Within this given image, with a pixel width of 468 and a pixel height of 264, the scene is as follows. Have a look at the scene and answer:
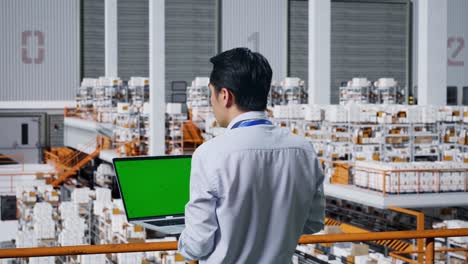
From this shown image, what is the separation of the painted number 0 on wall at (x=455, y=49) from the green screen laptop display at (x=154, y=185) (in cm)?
3592

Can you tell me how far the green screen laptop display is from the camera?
9.17ft

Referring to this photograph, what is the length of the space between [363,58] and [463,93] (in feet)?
16.6

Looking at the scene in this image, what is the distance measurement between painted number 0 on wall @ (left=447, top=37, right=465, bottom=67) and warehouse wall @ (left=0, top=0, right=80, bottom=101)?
58.3 feet

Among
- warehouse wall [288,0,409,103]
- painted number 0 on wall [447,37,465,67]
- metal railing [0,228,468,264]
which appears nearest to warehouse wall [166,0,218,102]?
warehouse wall [288,0,409,103]

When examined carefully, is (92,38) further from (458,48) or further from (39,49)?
(458,48)

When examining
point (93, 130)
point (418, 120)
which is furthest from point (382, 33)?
point (418, 120)

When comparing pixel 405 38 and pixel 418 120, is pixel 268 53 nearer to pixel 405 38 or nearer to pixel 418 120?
pixel 405 38

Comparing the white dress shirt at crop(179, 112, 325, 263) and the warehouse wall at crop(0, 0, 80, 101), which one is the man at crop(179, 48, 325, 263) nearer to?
the white dress shirt at crop(179, 112, 325, 263)

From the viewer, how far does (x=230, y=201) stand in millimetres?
2281

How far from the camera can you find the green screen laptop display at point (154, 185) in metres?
2.79

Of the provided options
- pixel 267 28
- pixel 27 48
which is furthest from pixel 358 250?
pixel 27 48

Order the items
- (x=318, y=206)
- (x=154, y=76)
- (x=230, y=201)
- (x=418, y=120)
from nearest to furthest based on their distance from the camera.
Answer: (x=230, y=201) < (x=318, y=206) < (x=418, y=120) < (x=154, y=76)

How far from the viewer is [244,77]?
2.36m

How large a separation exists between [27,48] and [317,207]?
35.9m
